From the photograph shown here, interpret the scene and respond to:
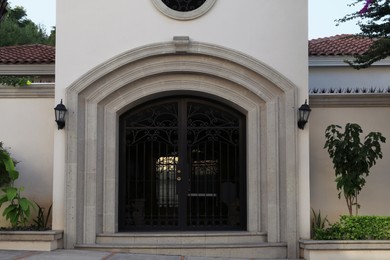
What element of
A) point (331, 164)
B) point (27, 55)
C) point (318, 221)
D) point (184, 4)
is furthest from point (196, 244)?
point (27, 55)

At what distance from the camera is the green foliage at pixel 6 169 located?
1095cm

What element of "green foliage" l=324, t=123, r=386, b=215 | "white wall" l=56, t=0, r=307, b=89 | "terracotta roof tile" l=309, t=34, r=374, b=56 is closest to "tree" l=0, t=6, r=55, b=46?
"terracotta roof tile" l=309, t=34, r=374, b=56

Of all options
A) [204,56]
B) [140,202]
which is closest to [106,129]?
[140,202]

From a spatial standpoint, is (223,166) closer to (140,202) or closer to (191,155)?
(191,155)

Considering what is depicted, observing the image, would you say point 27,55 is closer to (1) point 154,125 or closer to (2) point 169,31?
(1) point 154,125

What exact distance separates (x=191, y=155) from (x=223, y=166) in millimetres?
702

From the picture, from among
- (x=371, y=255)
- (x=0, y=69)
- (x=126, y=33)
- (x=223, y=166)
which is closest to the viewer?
(x=371, y=255)

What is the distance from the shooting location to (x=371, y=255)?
10.0 metres

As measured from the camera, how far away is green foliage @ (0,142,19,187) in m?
11.0

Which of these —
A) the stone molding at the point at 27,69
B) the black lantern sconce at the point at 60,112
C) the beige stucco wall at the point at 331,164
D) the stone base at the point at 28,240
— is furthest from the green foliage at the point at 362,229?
the stone molding at the point at 27,69

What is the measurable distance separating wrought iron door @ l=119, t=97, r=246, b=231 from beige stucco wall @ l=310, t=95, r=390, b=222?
152cm

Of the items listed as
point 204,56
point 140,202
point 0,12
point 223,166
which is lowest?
point 140,202

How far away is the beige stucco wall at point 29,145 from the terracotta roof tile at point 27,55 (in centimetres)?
442

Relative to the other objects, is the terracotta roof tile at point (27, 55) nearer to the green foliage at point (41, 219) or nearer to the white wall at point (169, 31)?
the white wall at point (169, 31)
